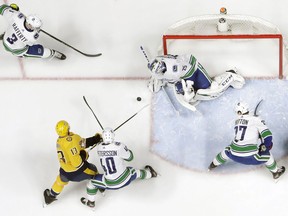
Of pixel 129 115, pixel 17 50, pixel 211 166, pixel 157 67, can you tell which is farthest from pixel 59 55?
pixel 211 166

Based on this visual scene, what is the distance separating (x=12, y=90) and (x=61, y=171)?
1.18 m

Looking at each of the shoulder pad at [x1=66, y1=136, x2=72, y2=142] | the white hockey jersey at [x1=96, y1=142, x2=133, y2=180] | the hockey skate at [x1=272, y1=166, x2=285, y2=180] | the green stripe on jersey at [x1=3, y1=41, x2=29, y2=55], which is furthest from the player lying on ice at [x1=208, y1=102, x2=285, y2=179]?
the green stripe on jersey at [x1=3, y1=41, x2=29, y2=55]

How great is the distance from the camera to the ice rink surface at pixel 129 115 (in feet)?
23.0

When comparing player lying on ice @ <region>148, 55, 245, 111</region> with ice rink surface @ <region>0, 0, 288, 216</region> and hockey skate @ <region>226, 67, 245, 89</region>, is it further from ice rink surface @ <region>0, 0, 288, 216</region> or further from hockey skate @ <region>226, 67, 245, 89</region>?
ice rink surface @ <region>0, 0, 288, 216</region>

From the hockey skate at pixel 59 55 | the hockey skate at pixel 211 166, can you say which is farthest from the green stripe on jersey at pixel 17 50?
the hockey skate at pixel 211 166

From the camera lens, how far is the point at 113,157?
668 centimetres

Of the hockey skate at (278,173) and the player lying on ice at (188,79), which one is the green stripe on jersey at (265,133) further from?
the player lying on ice at (188,79)

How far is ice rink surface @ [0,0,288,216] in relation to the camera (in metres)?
7.01

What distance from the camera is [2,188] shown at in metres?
7.24

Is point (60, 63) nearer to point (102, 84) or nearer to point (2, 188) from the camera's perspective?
point (102, 84)

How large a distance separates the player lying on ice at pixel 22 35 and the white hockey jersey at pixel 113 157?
1167mm

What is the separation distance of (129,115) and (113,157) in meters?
0.85

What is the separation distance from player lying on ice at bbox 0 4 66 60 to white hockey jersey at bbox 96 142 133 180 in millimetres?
1167

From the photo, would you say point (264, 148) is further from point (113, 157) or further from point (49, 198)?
point (49, 198)
